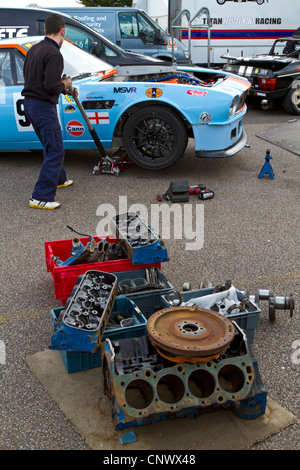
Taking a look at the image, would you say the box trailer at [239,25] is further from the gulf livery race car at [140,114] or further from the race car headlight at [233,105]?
the race car headlight at [233,105]

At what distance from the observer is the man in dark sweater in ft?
17.4

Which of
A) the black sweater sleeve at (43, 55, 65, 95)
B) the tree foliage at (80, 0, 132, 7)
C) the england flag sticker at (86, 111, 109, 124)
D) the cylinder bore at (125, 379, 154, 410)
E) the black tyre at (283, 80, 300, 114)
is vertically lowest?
the tree foliage at (80, 0, 132, 7)

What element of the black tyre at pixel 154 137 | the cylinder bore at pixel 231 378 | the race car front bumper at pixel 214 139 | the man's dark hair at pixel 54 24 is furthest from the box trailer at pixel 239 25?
the cylinder bore at pixel 231 378

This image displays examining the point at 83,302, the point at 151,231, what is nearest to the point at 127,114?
the point at 151,231

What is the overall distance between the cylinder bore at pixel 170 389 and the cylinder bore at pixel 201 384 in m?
0.10

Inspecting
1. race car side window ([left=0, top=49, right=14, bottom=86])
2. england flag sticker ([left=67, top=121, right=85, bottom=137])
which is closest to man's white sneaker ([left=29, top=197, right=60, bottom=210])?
england flag sticker ([left=67, top=121, right=85, bottom=137])

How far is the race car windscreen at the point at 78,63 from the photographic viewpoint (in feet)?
23.1

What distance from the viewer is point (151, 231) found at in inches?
152

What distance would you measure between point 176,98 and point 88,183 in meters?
1.58

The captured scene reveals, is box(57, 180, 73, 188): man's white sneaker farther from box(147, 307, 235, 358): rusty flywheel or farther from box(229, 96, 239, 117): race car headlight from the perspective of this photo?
box(147, 307, 235, 358): rusty flywheel

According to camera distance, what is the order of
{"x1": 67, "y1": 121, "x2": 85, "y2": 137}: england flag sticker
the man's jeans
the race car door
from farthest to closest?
the race car door
{"x1": 67, "y1": 121, "x2": 85, "y2": 137}: england flag sticker
the man's jeans

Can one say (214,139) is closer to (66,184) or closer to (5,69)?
(66,184)

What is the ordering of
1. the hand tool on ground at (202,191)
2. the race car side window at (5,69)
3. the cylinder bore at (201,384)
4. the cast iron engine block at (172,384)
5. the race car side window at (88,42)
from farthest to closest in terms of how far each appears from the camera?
the race car side window at (88,42)
the race car side window at (5,69)
the hand tool on ground at (202,191)
the cylinder bore at (201,384)
the cast iron engine block at (172,384)

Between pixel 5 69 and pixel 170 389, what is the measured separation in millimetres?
5592
